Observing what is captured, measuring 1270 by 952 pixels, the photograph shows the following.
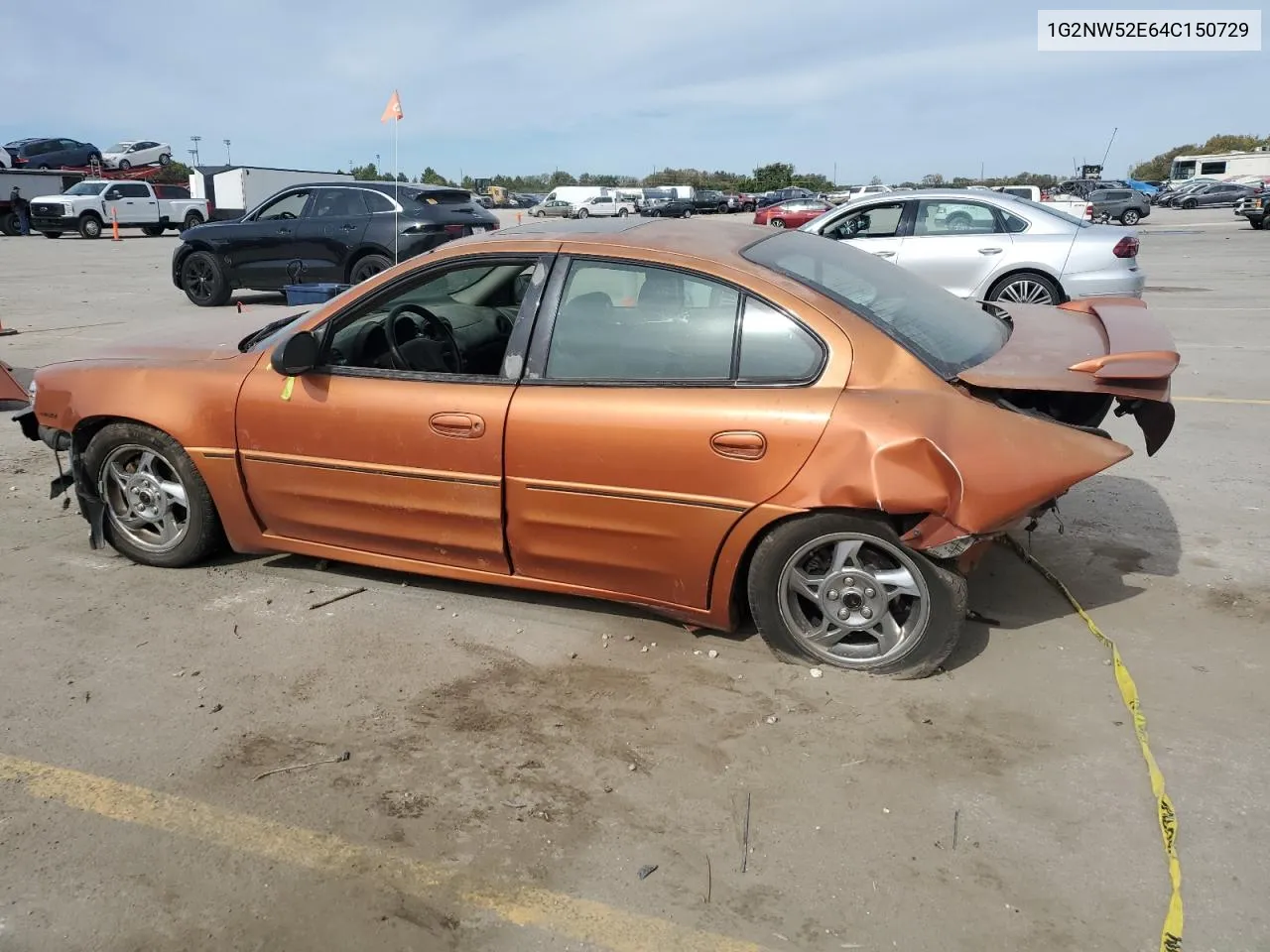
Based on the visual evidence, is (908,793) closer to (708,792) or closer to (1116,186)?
(708,792)

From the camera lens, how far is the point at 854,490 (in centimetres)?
321

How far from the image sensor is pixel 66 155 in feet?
136

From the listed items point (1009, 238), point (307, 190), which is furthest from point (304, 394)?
point (307, 190)

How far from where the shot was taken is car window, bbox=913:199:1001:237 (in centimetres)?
1016

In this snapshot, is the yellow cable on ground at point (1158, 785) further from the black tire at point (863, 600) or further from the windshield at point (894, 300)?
the windshield at point (894, 300)

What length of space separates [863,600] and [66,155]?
1872 inches

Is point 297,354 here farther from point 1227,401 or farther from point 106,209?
point 106,209


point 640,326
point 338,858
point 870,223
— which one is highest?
point 870,223

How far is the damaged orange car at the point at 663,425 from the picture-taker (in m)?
3.27

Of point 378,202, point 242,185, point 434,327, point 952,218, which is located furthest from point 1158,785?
point 242,185

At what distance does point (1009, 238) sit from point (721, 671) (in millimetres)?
7868

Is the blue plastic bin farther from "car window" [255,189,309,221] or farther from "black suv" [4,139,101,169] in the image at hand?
"black suv" [4,139,101,169]

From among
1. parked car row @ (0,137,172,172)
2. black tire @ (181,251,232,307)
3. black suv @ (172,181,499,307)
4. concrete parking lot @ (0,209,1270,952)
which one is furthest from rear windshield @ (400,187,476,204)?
parked car row @ (0,137,172,172)

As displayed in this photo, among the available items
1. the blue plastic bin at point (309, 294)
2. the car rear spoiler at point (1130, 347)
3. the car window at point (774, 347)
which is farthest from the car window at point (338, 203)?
the car window at point (774, 347)
